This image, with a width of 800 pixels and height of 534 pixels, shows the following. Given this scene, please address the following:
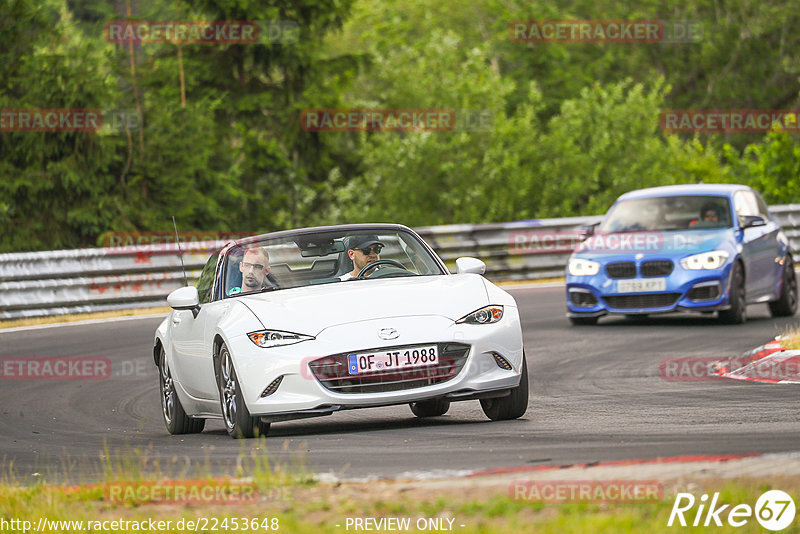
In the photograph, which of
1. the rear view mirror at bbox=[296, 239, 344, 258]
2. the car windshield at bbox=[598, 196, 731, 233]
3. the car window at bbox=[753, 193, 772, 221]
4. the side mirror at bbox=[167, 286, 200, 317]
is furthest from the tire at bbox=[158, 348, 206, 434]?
the car window at bbox=[753, 193, 772, 221]

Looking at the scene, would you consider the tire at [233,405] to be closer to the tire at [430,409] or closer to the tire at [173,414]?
the tire at [173,414]

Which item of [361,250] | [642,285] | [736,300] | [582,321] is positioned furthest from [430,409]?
[582,321]

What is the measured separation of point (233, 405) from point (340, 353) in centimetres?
95

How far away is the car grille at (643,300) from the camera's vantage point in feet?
54.2

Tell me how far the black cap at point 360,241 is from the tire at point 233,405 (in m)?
1.30

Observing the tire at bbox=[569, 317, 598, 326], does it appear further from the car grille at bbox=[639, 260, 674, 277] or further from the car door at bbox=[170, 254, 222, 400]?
the car door at bbox=[170, 254, 222, 400]

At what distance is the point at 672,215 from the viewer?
1750 cm

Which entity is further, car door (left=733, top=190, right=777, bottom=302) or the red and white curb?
car door (left=733, top=190, right=777, bottom=302)

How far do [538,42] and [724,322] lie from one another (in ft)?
116

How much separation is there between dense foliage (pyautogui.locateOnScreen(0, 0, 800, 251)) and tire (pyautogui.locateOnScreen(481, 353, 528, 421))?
1764 cm

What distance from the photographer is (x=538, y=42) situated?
2007 inches

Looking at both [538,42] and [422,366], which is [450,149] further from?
[422,366]

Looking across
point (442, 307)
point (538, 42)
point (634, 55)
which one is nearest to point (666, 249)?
point (442, 307)

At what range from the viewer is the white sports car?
8.71m
